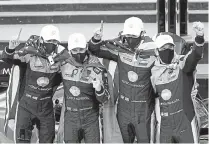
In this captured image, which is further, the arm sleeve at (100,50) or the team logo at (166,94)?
the arm sleeve at (100,50)

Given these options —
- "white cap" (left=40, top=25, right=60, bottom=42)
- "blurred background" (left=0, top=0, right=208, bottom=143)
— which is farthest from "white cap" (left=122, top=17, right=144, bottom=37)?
"blurred background" (left=0, top=0, right=208, bottom=143)

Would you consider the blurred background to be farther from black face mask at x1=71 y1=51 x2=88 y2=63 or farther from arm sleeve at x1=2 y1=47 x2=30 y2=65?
black face mask at x1=71 y1=51 x2=88 y2=63

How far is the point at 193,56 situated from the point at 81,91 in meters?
1.25

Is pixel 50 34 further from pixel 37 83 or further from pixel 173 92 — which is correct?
pixel 173 92

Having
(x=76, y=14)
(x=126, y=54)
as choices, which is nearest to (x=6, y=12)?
(x=76, y=14)

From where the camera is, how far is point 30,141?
8.35 m

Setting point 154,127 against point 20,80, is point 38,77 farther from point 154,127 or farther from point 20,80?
point 154,127

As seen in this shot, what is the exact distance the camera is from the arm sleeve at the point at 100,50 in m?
8.18

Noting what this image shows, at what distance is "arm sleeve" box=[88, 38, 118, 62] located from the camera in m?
8.18

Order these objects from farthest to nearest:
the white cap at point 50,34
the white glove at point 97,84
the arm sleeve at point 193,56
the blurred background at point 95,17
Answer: the blurred background at point 95,17, the white cap at point 50,34, the white glove at point 97,84, the arm sleeve at point 193,56

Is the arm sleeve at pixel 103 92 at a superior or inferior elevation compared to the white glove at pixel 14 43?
inferior

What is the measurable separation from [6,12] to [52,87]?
183 centimetres

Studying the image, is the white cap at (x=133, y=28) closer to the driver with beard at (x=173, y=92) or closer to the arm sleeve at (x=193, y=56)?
the driver with beard at (x=173, y=92)

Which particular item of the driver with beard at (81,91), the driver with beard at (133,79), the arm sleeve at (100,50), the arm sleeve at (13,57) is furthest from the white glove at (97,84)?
the arm sleeve at (13,57)
